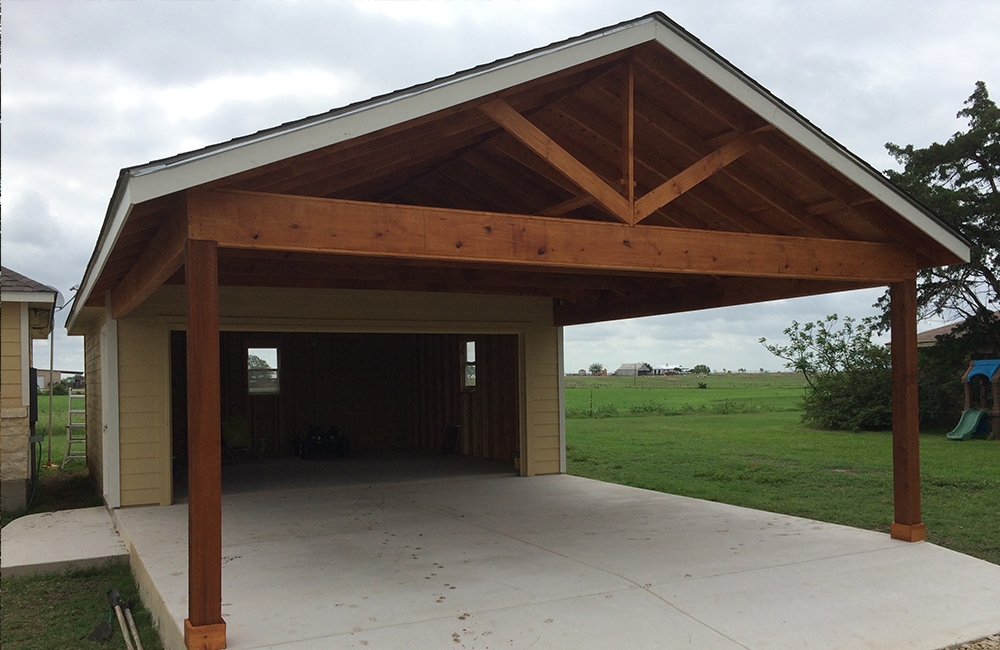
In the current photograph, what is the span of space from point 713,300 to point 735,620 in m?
4.49

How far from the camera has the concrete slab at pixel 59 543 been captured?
6.35 meters

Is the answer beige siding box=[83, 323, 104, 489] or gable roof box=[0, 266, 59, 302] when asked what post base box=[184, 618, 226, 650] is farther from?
gable roof box=[0, 266, 59, 302]

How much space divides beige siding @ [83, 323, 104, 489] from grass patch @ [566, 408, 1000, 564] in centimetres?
651

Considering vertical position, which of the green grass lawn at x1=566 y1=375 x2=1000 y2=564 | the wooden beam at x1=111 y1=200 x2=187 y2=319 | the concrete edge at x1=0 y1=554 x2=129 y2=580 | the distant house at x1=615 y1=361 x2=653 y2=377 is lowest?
the distant house at x1=615 y1=361 x2=653 y2=377

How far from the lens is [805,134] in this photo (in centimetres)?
561

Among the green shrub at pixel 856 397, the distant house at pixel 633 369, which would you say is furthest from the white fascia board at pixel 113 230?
the distant house at pixel 633 369

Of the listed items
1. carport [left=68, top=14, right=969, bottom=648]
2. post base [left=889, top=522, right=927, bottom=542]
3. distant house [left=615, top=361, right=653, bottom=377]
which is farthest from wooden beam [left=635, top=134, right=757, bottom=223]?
distant house [left=615, top=361, right=653, bottom=377]

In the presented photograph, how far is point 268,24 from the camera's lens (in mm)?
11531

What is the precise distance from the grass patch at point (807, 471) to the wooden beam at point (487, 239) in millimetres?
2975

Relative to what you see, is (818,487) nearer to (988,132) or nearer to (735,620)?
(735,620)

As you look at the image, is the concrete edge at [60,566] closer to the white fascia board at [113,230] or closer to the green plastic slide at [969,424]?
the white fascia board at [113,230]

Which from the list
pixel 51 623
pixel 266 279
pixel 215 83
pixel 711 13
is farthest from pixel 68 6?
pixel 711 13

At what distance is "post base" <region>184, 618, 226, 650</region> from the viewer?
3965 mm

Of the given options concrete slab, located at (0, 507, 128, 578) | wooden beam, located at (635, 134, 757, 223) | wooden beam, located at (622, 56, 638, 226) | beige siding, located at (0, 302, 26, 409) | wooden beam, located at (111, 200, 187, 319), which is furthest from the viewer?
beige siding, located at (0, 302, 26, 409)
